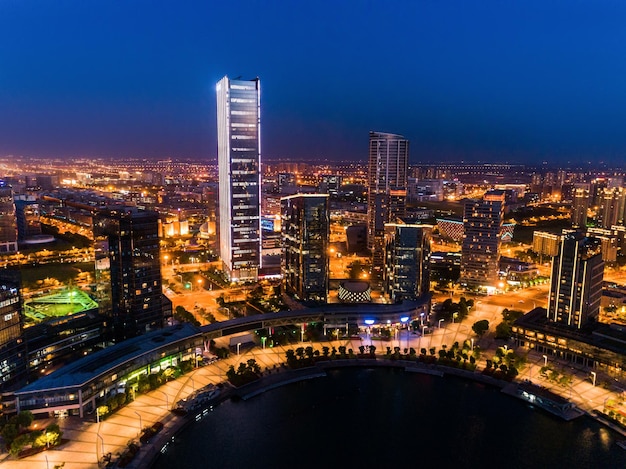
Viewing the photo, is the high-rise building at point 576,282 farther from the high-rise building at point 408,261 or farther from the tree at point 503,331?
the high-rise building at point 408,261

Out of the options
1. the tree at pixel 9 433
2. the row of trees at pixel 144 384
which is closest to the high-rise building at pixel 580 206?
the row of trees at pixel 144 384

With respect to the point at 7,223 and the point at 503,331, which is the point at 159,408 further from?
the point at 7,223

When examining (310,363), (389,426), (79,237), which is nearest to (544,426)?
(389,426)

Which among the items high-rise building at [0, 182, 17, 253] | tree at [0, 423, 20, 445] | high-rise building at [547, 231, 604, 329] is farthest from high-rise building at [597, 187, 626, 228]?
high-rise building at [0, 182, 17, 253]

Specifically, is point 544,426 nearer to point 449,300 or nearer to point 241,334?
point 449,300

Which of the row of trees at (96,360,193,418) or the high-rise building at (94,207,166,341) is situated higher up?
the high-rise building at (94,207,166,341)

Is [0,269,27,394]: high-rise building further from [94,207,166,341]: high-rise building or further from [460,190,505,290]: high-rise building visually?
[460,190,505,290]: high-rise building
